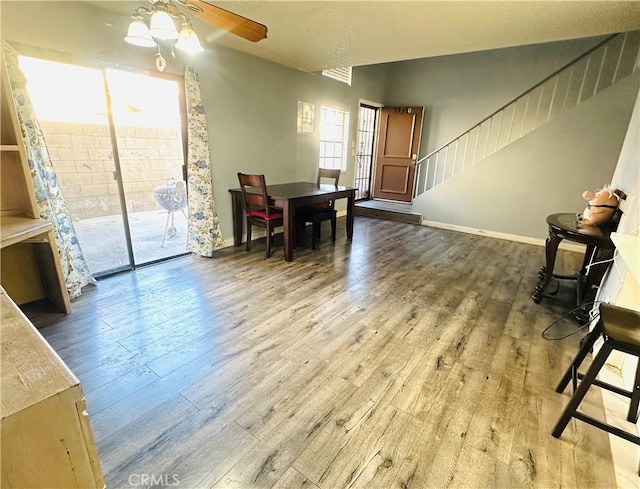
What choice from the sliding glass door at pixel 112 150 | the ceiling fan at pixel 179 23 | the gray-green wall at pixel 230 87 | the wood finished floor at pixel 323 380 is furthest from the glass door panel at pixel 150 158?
the ceiling fan at pixel 179 23

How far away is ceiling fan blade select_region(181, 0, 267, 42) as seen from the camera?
5.83 ft

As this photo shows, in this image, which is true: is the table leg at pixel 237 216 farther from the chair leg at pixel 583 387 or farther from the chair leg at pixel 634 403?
the chair leg at pixel 634 403

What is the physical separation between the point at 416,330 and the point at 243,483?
5.09 feet

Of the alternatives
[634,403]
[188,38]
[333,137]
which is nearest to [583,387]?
[634,403]

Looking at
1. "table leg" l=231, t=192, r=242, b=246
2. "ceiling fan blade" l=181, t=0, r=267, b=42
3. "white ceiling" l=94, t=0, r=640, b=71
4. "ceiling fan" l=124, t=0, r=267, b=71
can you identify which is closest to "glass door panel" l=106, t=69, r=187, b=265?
"table leg" l=231, t=192, r=242, b=246

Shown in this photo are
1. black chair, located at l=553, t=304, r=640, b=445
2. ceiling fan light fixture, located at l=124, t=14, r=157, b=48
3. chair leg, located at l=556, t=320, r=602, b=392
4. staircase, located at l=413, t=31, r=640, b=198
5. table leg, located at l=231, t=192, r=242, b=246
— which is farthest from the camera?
staircase, located at l=413, t=31, r=640, b=198

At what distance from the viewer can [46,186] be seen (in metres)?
2.44

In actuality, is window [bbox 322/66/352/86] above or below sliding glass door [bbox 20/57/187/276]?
above

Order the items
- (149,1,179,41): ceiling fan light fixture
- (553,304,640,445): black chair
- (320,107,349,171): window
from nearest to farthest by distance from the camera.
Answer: (553,304,640,445): black chair, (149,1,179,41): ceiling fan light fixture, (320,107,349,171): window

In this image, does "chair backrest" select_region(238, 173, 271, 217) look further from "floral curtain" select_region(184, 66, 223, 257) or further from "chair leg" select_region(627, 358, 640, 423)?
"chair leg" select_region(627, 358, 640, 423)

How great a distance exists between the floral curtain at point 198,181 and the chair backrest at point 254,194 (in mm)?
414

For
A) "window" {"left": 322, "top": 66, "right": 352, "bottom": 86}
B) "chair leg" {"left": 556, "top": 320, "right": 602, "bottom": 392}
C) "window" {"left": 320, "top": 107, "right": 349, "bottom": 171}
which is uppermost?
"window" {"left": 322, "top": 66, "right": 352, "bottom": 86}

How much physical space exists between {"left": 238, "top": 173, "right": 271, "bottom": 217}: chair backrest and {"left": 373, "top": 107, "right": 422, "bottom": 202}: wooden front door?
3815 millimetres

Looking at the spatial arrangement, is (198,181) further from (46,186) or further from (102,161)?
(46,186)
